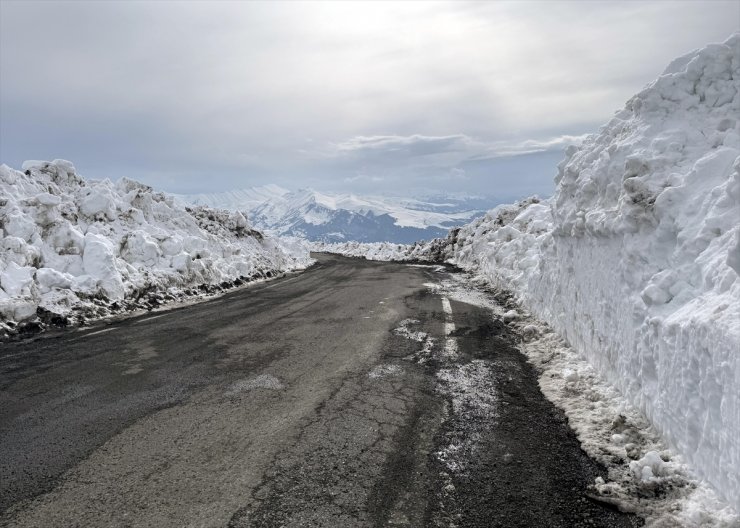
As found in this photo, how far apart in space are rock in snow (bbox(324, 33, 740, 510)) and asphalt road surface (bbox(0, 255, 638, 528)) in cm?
88

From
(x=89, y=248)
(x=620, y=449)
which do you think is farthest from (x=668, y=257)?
(x=89, y=248)

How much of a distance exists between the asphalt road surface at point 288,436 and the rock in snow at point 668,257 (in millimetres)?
879

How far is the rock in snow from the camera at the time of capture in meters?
3.38

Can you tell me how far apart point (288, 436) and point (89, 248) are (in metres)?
10.8

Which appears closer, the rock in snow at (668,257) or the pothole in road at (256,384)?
the rock in snow at (668,257)

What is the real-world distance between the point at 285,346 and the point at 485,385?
323cm

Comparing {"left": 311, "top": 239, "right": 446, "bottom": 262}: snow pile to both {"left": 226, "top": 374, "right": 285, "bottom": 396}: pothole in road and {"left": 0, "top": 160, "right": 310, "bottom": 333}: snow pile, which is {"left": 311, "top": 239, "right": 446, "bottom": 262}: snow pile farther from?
{"left": 226, "top": 374, "right": 285, "bottom": 396}: pothole in road

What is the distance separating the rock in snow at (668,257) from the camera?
3383 millimetres

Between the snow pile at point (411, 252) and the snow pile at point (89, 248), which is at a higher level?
the snow pile at point (89, 248)

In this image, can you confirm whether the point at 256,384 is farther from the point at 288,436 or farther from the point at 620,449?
the point at 620,449

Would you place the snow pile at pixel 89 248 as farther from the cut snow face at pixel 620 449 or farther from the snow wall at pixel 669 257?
the snow wall at pixel 669 257

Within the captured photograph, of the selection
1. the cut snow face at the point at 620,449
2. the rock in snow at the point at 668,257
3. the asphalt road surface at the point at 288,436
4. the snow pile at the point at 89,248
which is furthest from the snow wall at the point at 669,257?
the snow pile at the point at 89,248

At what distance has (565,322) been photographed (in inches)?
291

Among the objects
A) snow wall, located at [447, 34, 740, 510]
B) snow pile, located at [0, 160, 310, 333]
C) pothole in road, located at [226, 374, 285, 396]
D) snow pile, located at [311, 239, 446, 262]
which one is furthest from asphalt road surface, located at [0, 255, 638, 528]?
snow pile, located at [311, 239, 446, 262]
